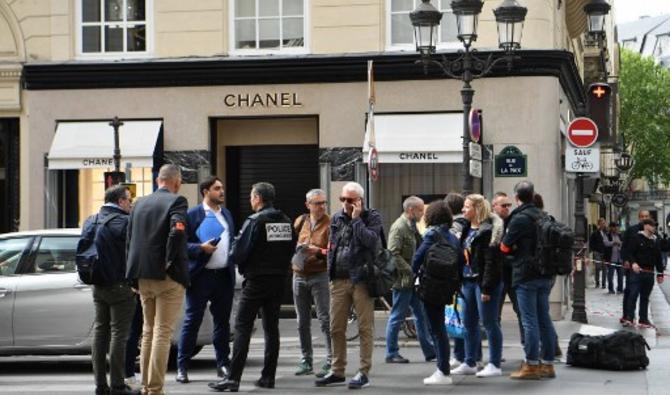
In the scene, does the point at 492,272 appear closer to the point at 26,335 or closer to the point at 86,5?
the point at 26,335

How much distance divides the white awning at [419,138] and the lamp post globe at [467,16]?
321 centimetres

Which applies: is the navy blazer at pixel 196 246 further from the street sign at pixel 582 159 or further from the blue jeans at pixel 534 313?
the street sign at pixel 582 159

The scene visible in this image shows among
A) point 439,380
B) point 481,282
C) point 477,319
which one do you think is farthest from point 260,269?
point 477,319

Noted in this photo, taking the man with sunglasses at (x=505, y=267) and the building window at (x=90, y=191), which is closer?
the man with sunglasses at (x=505, y=267)

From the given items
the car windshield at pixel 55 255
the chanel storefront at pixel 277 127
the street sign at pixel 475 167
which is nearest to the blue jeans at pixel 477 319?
the car windshield at pixel 55 255

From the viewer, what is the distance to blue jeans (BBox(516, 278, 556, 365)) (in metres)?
12.6

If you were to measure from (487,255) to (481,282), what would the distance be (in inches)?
11.4

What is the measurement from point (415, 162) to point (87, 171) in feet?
19.8


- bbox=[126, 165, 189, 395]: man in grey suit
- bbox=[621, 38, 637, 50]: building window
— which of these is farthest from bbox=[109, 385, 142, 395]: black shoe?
bbox=[621, 38, 637, 50]: building window

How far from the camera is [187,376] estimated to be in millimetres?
12891

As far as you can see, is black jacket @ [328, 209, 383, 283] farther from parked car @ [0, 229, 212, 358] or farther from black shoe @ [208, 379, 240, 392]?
parked car @ [0, 229, 212, 358]

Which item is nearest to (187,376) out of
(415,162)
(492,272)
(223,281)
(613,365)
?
(223,281)

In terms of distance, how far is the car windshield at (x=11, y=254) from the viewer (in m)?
14.0

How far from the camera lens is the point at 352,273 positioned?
1212 centimetres
